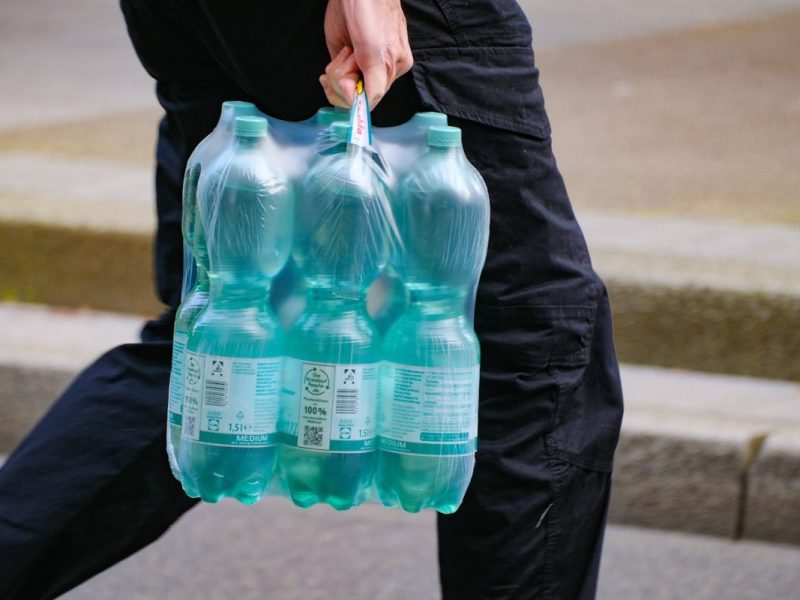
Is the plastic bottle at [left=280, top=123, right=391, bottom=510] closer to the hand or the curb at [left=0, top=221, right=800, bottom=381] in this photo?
the hand

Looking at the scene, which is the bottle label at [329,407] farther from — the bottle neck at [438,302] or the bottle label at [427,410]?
the bottle neck at [438,302]

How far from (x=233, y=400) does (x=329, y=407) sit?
12cm

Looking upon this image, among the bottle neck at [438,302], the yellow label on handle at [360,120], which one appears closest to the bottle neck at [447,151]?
the yellow label on handle at [360,120]

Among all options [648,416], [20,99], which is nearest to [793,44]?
[20,99]

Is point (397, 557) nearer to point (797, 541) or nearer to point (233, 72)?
point (797, 541)

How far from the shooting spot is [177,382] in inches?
74.5

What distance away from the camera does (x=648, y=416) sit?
341 centimetres

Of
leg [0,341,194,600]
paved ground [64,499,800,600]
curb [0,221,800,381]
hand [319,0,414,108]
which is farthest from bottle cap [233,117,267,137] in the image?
curb [0,221,800,381]

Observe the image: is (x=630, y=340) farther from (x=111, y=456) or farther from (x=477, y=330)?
(x=111, y=456)

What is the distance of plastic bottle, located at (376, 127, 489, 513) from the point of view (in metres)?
1.81

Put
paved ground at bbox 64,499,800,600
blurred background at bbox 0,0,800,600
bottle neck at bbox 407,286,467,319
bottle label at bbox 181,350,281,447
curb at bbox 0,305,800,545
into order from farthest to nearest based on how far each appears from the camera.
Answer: curb at bbox 0,305,800,545 → blurred background at bbox 0,0,800,600 → paved ground at bbox 64,499,800,600 → bottle neck at bbox 407,286,467,319 → bottle label at bbox 181,350,281,447

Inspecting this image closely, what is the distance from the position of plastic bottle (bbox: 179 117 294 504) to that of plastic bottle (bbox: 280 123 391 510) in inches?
1.3

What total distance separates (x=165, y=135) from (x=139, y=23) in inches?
9.9

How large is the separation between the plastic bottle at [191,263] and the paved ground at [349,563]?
1090mm
